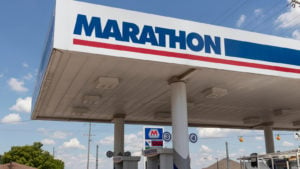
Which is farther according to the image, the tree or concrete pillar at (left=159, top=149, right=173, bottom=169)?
the tree

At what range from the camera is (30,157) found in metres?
54.2

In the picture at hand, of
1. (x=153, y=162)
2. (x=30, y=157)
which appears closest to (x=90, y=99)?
(x=153, y=162)

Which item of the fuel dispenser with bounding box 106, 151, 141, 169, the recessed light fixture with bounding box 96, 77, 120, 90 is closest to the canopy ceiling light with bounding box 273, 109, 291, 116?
the fuel dispenser with bounding box 106, 151, 141, 169

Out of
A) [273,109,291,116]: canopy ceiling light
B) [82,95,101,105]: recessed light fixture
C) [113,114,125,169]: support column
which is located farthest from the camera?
[273,109,291,116]: canopy ceiling light

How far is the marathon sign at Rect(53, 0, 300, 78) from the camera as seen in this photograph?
29.1 ft

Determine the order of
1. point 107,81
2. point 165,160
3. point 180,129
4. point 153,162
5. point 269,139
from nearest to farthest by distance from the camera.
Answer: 1. point 180,129
2. point 107,81
3. point 165,160
4. point 153,162
5. point 269,139

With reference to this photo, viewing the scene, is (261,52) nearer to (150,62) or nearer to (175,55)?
(175,55)

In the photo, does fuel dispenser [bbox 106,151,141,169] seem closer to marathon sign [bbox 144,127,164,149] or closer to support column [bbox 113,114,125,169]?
support column [bbox 113,114,125,169]

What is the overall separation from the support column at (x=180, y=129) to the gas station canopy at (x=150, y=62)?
566 millimetres

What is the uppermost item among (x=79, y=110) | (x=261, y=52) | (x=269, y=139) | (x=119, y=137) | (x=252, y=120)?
(x=261, y=52)

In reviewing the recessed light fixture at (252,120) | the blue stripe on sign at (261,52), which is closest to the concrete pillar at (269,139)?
the recessed light fixture at (252,120)

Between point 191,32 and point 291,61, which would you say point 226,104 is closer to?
point 291,61

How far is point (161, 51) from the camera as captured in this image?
9.76 metres

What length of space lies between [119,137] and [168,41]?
8.81 meters
